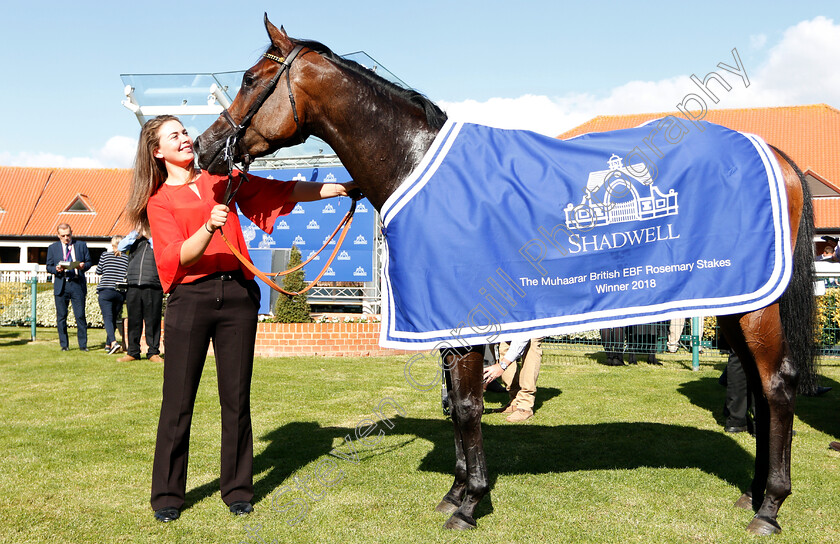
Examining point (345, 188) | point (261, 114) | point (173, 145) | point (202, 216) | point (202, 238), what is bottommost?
point (202, 238)

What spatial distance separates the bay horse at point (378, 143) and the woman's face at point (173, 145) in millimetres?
281

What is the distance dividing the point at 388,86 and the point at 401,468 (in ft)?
8.57

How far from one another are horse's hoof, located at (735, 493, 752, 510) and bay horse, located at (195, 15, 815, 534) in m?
0.04

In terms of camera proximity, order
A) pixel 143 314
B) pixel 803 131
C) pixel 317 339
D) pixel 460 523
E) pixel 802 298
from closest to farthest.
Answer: pixel 460 523
pixel 802 298
pixel 143 314
pixel 317 339
pixel 803 131

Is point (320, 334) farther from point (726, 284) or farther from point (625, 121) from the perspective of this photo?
point (625, 121)

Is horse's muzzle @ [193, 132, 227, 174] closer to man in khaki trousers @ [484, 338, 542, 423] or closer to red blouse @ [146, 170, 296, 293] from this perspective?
red blouse @ [146, 170, 296, 293]

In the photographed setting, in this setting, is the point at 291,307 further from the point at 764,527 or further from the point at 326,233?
the point at 764,527

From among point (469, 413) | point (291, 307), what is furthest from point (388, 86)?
point (291, 307)

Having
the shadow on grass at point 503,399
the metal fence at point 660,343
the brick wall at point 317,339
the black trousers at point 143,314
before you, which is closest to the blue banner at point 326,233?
the brick wall at point 317,339

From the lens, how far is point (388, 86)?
140 inches

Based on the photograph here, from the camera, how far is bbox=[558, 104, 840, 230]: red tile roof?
24250mm

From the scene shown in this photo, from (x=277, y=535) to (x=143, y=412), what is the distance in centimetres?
348

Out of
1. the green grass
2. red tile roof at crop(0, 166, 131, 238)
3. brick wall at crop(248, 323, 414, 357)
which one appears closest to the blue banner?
brick wall at crop(248, 323, 414, 357)

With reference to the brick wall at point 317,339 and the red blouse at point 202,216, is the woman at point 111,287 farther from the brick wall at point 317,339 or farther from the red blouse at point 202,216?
the red blouse at point 202,216
